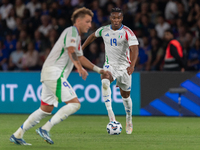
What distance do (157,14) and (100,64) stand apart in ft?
7.99

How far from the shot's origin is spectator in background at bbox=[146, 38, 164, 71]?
1377 centimetres

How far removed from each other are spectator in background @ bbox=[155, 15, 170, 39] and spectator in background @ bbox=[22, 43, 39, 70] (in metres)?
3.87

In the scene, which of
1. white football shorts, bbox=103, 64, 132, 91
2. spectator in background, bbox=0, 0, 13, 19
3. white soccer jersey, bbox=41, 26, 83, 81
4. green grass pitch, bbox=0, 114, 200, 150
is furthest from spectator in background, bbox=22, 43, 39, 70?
white soccer jersey, bbox=41, 26, 83, 81

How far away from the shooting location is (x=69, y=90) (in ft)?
21.2

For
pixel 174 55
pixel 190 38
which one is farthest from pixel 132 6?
pixel 174 55

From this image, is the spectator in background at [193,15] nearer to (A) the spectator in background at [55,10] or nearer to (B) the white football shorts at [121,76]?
(A) the spectator in background at [55,10]

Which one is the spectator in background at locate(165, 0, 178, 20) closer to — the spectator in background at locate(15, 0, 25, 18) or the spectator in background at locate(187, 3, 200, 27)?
the spectator in background at locate(187, 3, 200, 27)

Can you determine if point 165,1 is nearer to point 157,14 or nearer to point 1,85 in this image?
point 157,14

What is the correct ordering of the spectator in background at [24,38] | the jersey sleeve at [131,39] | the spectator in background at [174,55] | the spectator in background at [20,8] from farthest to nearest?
the spectator in background at [20,8] → the spectator in background at [24,38] → the spectator in background at [174,55] → the jersey sleeve at [131,39]

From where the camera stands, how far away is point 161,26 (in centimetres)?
1438

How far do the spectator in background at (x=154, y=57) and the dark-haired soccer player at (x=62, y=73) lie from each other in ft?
24.2

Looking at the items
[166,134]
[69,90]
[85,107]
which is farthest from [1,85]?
[69,90]

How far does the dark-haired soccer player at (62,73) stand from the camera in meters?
6.41

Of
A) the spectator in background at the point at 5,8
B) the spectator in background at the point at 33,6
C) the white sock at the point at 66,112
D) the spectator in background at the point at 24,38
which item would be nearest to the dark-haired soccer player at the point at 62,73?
the white sock at the point at 66,112
